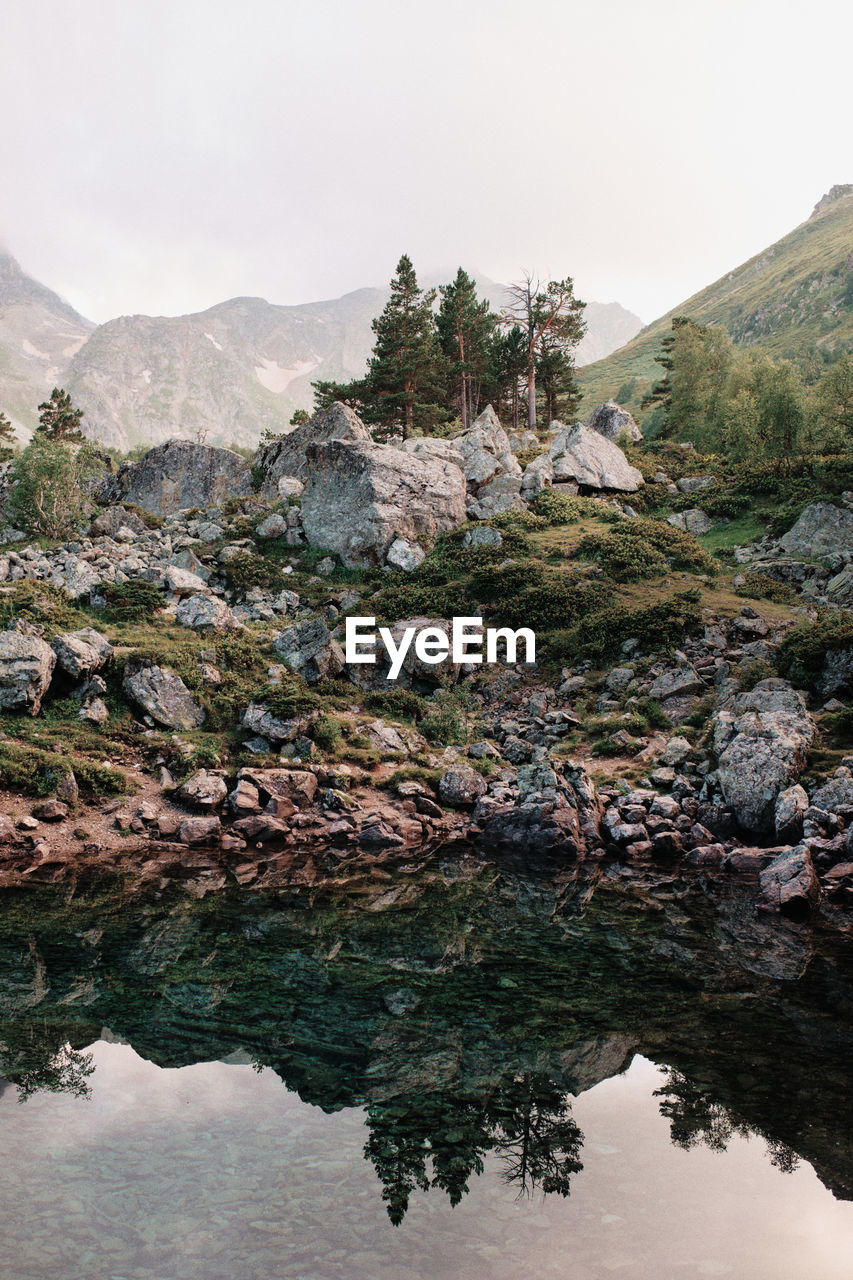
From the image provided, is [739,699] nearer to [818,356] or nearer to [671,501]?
[671,501]

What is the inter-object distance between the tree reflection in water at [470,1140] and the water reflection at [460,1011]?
2 centimetres

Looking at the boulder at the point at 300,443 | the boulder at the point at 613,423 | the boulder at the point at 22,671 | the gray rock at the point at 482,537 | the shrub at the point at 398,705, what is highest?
the boulder at the point at 613,423

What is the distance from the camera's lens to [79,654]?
23.6 m

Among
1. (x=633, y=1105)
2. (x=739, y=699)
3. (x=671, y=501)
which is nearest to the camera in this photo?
(x=633, y=1105)

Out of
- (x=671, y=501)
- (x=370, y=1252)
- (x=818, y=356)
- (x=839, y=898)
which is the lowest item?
(x=839, y=898)

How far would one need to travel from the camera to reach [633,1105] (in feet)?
26.2

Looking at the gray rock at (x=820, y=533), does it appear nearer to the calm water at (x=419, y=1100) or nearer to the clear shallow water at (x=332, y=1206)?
the calm water at (x=419, y=1100)

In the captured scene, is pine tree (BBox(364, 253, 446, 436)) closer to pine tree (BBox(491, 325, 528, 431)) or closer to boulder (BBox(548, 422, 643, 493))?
pine tree (BBox(491, 325, 528, 431))

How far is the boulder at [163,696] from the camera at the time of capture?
23.8m

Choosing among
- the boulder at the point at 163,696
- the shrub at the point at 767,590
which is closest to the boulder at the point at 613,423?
the shrub at the point at 767,590

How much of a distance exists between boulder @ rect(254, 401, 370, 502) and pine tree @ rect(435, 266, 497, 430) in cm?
1988

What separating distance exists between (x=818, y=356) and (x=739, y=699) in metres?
130

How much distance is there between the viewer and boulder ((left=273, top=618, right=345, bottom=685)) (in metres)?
28.6

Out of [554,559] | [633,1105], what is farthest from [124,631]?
[633,1105]
